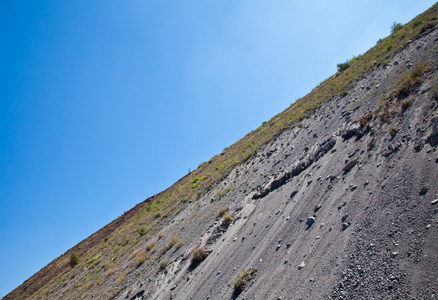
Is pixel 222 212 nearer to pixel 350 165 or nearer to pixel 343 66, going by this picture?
pixel 350 165

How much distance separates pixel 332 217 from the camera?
7594 mm

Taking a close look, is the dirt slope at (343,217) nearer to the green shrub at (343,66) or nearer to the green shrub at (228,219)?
the green shrub at (228,219)

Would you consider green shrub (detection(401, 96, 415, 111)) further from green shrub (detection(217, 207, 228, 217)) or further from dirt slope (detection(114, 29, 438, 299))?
green shrub (detection(217, 207, 228, 217))

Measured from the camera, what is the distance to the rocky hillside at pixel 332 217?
17.7 feet

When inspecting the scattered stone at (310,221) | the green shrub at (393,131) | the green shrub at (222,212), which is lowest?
the scattered stone at (310,221)

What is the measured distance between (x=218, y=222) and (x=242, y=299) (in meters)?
6.47

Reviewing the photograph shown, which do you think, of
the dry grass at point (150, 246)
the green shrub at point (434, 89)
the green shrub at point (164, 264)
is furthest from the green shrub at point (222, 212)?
the green shrub at point (434, 89)

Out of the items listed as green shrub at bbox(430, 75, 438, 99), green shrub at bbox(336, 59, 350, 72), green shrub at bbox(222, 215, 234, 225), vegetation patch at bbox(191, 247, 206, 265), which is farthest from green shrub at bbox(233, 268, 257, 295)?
green shrub at bbox(336, 59, 350, 72)

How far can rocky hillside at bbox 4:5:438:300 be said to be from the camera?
5387 millimetres

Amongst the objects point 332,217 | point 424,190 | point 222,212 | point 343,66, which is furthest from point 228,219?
point 343,66

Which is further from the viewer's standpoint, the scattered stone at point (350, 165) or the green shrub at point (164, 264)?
the green shrub at point (164, 264)

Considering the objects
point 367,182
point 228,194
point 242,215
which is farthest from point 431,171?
point 228,194

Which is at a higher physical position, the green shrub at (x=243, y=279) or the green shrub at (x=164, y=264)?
the green shrub at (x=164, y=264)

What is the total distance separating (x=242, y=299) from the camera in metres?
7.32
